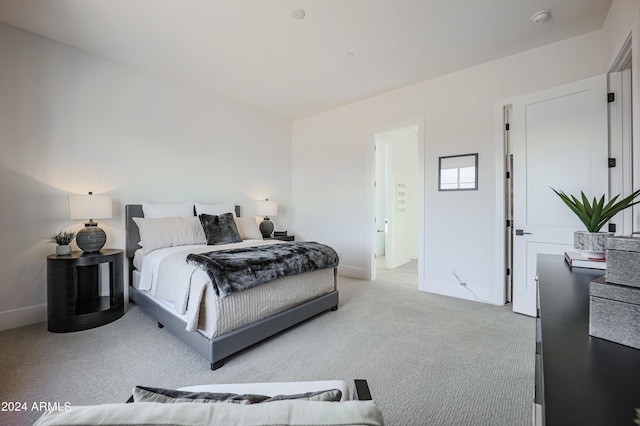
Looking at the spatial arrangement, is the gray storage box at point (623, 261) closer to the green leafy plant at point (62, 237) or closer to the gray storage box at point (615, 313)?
the gray storage box at point (615, 313)

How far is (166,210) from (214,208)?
0.60 m

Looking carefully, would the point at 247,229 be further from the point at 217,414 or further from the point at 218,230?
the point at 217,414

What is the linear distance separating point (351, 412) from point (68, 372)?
2.43m

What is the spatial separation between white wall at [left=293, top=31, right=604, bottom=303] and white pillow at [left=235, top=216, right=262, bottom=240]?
140cm

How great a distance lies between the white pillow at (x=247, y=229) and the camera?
3.90 meters

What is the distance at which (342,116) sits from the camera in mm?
4703

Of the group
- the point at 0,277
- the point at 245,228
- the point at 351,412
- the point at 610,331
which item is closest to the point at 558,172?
the point at 610,331

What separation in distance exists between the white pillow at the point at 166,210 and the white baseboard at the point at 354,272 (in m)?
2.57

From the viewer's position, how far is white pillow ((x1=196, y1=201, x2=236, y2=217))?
3738 mm

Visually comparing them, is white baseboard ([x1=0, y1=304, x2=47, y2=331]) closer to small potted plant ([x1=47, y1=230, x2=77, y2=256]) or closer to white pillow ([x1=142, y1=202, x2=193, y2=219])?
small potted plant ([x1=47, y1=230, x2=77, y2=256])

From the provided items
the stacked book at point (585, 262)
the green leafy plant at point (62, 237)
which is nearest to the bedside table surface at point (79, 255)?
the green leafy plant at point (62, 237)

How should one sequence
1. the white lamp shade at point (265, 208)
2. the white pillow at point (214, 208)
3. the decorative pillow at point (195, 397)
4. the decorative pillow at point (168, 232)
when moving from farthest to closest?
1. the white lamp shade at point (265, 208)
2. the white pillow at point (214, 208)
3. the decorative pillow at point (168, 232)
4. the decorative pillow at point (195, 397)

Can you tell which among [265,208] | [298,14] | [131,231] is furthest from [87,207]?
[298,14]

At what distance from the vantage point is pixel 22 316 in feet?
8.82
